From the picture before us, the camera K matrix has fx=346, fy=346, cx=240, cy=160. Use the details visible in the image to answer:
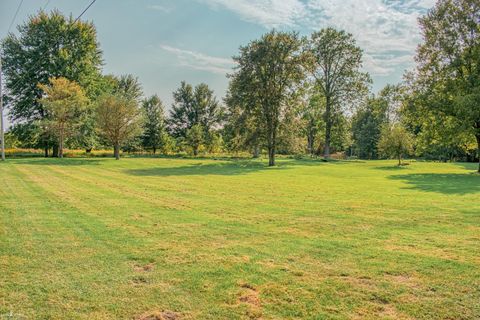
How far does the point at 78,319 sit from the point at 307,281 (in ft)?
8.82

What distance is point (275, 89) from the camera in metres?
35.9

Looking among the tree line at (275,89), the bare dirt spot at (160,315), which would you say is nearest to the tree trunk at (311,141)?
the tree line at (275,89)

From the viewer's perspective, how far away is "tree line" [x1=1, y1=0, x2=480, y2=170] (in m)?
29.6

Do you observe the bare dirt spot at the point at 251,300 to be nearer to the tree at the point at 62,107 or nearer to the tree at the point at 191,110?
the tree at the point at 62,107

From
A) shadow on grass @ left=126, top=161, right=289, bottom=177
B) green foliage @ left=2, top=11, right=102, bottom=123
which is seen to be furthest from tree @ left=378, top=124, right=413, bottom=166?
green foliage @ left=2, top=11, right=102, bottom=123

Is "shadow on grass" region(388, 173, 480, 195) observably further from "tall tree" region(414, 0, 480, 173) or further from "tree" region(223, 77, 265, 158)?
"tree" region(223, 77, 265, 158)

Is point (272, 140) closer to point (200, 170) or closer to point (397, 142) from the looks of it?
point (200, 170)

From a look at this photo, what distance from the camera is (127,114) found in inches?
1437

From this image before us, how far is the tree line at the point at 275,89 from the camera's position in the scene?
29.6 meters

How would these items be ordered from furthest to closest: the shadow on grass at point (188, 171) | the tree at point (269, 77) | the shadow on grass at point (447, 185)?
the tree at point (269, 77) → the shadow on grass at point (188, 171) → the shadow on grass at point (447, 185)

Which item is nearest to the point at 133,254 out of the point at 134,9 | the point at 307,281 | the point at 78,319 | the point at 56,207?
the point at 78,319

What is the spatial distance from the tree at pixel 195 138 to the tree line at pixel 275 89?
1514 centimetres

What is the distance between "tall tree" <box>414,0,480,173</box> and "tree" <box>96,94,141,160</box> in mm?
28144

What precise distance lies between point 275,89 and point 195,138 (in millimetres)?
25395
